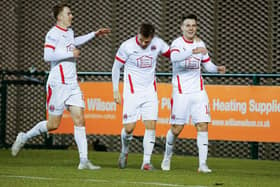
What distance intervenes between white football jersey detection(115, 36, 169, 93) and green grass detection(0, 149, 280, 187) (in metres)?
1.15

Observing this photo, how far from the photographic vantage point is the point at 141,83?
13.6 m

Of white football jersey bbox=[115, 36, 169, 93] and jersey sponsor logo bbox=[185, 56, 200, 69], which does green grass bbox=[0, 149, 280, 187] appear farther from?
jersey sponsor logo bbox=[185, 56, 200, 69]

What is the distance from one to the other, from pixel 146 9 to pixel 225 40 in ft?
5.91

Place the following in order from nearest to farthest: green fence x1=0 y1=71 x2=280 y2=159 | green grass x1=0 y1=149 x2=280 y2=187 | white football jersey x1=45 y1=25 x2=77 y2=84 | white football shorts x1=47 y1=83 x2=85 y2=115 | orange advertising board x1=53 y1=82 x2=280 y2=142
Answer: green grass x1=0 y1=149 x2=280 y2=187, white football jersey x1=45 y1=25 x2=77 y2=84, white football shorts x1=47 y1=83 x2=85 y2=115, orange advertising board x1=53 y1=82 x2=280 y2=142, green fence x1=0 y1=71 x2=280 y2=159

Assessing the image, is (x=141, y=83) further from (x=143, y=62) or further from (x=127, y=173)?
(x=127, y=173)

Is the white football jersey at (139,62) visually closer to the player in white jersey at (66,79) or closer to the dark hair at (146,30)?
the dark hair at (146,30)

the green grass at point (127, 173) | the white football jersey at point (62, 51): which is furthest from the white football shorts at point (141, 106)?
the white football jersey at point (62, 51)

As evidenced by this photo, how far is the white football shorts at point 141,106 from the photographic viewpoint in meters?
13.6

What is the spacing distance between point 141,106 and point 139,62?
61cm

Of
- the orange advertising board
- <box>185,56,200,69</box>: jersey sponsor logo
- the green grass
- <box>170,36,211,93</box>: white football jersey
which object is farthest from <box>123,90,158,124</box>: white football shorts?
the orange advertising board

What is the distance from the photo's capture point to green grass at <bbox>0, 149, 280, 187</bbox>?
37.1 ft

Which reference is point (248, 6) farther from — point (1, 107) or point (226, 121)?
point (1, 107)

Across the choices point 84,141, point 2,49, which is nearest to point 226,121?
point 84,141

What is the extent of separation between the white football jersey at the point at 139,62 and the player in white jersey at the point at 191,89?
27cm
